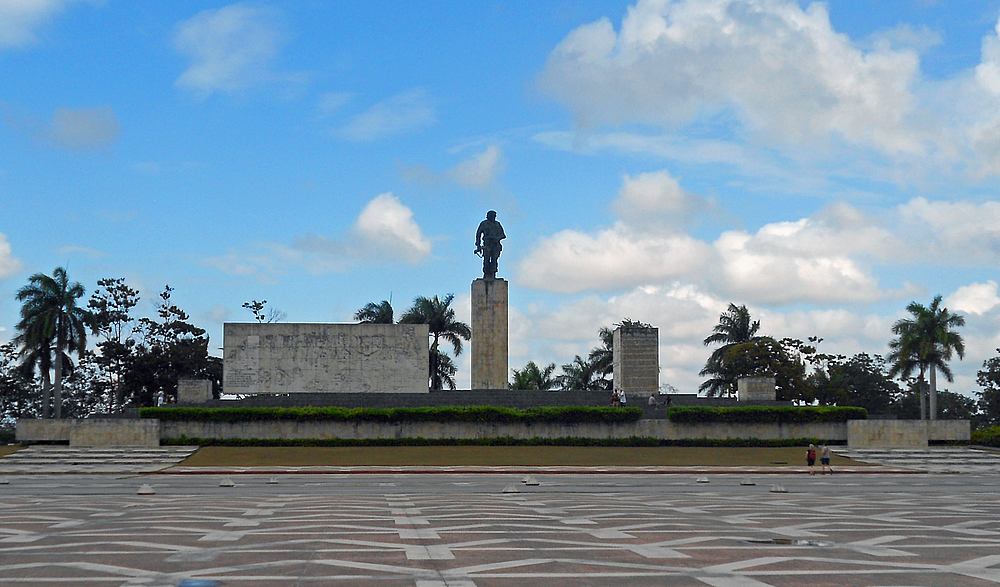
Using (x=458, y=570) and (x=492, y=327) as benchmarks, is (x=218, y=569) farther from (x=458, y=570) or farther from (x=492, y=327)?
(x=492, y=327)

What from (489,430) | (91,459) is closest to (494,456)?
(489,430)

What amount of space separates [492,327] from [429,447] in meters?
8.07

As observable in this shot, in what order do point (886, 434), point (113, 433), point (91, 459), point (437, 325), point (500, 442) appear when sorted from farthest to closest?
point (437, 325)
point (886, 434)
point (500, 442)
point (113, 433)
point (91, 459)

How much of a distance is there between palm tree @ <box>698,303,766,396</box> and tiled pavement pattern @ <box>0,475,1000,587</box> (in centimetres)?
4415

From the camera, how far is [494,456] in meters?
35.4

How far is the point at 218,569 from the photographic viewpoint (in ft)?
28.3

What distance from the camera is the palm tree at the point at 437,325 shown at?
205ft

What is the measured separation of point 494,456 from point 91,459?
15109mm

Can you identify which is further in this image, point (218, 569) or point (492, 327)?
point (492, 327)

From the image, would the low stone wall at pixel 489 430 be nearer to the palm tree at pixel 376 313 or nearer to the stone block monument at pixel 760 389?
the stone block monument at pixel 760 389

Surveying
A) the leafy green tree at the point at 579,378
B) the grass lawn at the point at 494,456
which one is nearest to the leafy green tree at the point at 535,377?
the leafy green tree at the point at 579,378

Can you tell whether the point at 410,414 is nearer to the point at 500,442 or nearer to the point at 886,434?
the point at 500,442

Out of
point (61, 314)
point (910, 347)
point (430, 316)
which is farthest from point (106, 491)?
point (910, 347)

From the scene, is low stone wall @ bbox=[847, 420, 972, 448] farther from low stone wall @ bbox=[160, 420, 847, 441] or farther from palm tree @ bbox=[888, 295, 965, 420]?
palm tree @ bbox=[888, 295, 965, 420]
